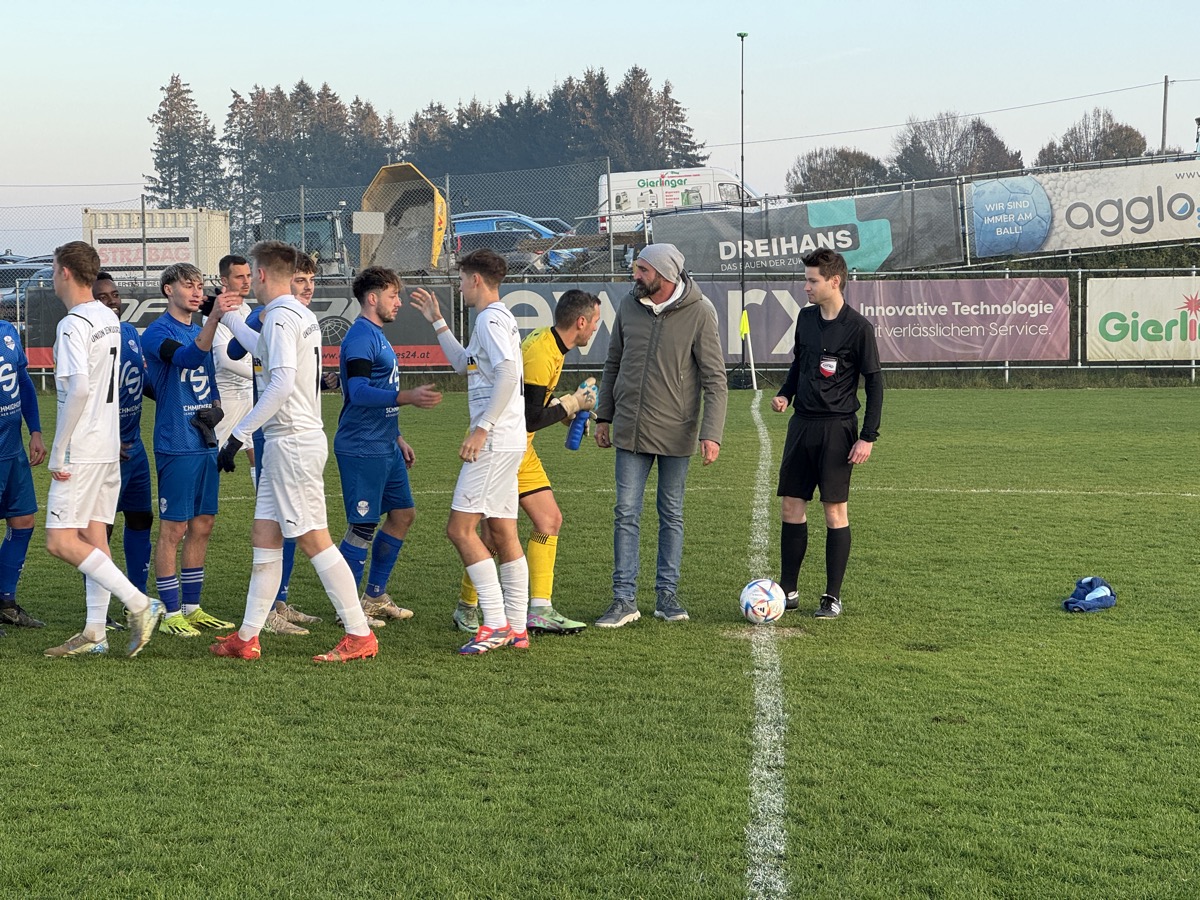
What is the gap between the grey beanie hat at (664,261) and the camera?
6570mm

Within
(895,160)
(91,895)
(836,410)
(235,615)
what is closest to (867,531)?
(836,410)

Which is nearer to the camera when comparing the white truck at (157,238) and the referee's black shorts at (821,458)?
the referee's black shorts at (821,458)

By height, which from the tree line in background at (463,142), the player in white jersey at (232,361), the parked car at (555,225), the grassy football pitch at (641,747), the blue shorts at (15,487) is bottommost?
the grassy football pitch at (641,747)

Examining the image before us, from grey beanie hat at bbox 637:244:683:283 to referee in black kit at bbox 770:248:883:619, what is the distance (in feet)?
2.31

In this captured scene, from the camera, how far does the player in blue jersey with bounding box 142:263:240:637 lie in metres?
6.45

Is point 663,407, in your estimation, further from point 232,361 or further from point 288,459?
point 232,361

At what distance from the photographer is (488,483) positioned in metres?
5.99

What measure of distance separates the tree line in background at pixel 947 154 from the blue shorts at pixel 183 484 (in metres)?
59.1

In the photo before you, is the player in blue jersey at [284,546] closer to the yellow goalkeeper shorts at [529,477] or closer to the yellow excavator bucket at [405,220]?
the yellow goalkeeper shorts at [529,477]

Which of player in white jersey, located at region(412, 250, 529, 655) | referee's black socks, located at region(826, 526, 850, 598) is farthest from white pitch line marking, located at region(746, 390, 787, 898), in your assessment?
player in white jersey, located at region(412, 250, 529, 655)

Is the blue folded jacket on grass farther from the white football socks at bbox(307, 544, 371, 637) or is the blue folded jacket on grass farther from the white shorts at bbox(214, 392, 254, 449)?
the white shorts at bbox(214, 392, 254, 449)

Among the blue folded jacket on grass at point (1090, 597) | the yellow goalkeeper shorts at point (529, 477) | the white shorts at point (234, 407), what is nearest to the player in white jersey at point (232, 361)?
the white shorts at point (234, 407)

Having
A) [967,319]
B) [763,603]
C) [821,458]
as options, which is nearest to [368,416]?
[763,603]

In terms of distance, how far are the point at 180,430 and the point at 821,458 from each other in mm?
3423
